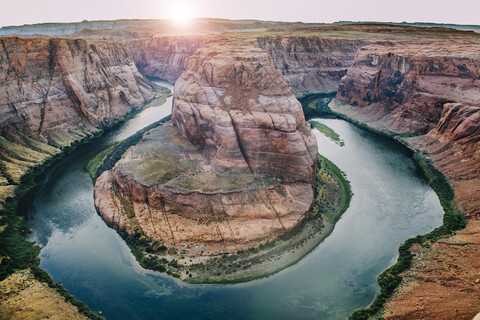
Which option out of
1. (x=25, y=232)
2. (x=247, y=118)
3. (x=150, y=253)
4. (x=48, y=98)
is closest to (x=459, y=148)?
(x=247, y=118)

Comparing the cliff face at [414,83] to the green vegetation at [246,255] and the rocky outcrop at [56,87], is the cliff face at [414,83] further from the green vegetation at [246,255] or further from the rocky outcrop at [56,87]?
the rocky outcrop at [56,87]

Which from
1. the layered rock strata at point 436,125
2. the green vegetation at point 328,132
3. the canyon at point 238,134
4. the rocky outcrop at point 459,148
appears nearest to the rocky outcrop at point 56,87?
the canyon at point 238,134

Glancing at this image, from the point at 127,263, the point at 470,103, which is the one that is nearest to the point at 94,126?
the point at 127,263

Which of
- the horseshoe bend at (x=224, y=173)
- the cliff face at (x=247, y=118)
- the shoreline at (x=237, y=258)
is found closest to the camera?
the shoreline at (x=237, y=258)

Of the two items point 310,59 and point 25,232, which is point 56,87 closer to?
point 25,232

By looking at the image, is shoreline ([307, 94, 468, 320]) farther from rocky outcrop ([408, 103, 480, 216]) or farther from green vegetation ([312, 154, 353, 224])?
green vegetation ([312, 154, 353, 224])

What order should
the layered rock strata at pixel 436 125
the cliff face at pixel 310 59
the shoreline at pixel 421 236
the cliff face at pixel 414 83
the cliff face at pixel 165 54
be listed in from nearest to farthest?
the layered rock strata at pixel 436 125 → the shoreline at pixel 421 236 → the cliff face at pixel 414 83 → the cliff face at pixel 310 59 → the cliff face at pixel 165 54
